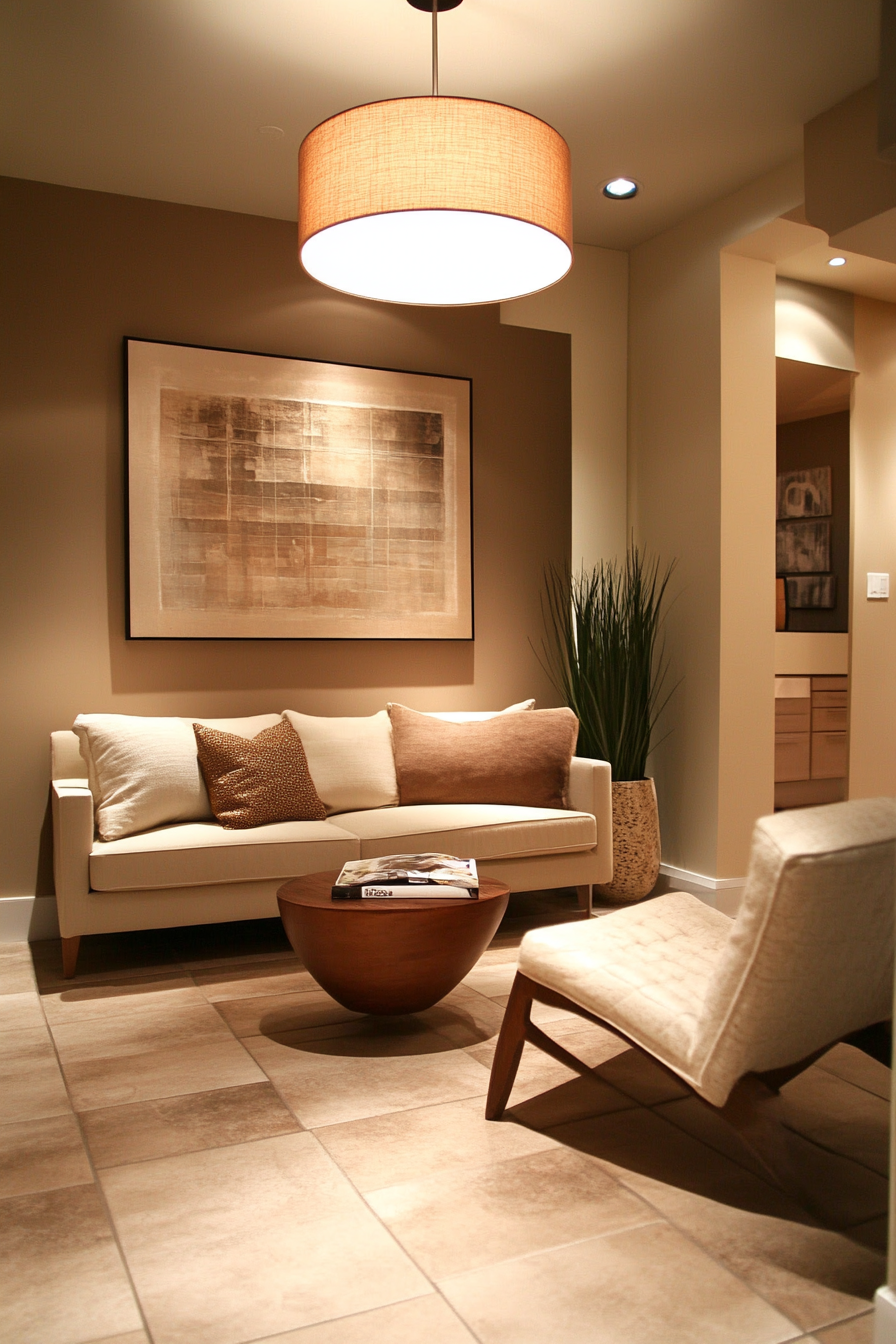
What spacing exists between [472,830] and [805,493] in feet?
12.6

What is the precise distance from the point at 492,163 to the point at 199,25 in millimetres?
1322

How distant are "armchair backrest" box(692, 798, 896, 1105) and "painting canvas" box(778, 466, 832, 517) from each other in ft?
16.2

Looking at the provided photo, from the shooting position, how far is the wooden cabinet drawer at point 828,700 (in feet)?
19.4

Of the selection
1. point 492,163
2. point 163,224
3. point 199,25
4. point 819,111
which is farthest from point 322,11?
point 819,111

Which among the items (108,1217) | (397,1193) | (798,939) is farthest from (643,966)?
(108,1217)

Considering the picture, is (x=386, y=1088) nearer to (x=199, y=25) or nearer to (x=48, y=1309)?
(x=48, y=1309)

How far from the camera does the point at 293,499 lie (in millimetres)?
4320

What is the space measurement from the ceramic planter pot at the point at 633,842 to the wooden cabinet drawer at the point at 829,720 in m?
2.00

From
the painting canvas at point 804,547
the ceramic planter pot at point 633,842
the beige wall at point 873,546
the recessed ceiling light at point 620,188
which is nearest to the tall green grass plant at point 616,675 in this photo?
the ceramic planter pot at point 633,842

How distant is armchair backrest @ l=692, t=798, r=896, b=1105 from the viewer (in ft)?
5.45

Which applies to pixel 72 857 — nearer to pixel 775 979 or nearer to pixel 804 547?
pixel 775 979

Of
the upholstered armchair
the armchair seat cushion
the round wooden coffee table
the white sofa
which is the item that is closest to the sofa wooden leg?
the white sofa

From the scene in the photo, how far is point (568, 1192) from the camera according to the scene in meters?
1.96

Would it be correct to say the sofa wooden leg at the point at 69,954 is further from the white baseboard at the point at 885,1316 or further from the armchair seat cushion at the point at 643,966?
the white baseboard at the point at 885,1316
